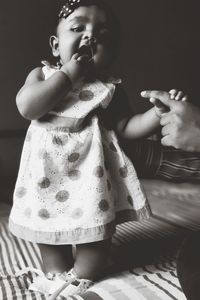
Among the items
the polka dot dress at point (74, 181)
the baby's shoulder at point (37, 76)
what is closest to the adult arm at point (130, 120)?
the polka dot dress at point (74, 181)

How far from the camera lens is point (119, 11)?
5.16 ft

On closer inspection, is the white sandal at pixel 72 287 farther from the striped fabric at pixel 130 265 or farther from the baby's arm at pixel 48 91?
the baby's arm at pixel 48 91

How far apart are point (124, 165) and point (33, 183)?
17 cm

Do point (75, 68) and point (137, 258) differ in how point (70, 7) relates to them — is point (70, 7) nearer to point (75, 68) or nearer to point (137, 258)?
point (75, 68)

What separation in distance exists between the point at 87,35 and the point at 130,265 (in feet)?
1.45

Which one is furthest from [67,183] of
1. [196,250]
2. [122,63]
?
[122,63]

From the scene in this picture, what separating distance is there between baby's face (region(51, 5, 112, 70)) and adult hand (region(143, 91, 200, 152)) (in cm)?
13

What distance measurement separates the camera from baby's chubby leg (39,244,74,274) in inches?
28.9

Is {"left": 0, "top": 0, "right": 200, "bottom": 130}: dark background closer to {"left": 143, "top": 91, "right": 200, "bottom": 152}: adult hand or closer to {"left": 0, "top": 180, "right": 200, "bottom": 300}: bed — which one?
{"left": 0, "top": 180, "right": 200, "bottom": 300}: bed

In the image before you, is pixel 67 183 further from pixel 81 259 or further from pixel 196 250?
pixel 196 250

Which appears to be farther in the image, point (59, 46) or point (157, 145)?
point (157, 145)

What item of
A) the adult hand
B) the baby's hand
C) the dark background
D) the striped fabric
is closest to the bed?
the striped fabric

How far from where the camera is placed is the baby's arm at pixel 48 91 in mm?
682

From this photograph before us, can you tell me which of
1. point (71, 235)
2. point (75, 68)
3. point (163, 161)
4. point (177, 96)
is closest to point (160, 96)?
point (177, 96)
